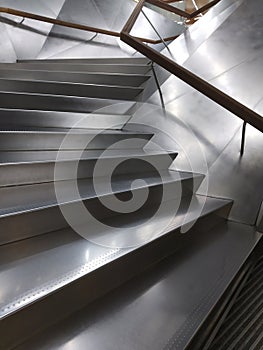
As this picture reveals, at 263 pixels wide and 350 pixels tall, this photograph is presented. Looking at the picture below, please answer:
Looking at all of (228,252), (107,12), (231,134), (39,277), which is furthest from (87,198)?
(107,12)

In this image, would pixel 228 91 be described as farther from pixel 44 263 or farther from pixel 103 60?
pixel 44 263

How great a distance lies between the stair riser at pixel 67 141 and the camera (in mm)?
1657

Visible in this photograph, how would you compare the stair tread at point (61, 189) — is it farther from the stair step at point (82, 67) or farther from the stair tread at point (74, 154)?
the stair step at point (82, 67)

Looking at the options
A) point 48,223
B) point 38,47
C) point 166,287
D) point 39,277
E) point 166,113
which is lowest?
point 166,287

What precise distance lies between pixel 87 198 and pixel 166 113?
1.68m

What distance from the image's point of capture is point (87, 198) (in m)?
1.47

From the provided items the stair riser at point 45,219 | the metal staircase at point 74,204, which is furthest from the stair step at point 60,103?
the stair riser at point 45,219

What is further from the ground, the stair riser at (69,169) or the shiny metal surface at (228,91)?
Result: the shiny metal surface at (228,91)

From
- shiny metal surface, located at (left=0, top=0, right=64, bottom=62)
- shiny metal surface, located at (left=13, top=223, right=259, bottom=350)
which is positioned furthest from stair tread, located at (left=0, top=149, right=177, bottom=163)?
shiny metal surface, located at (left=0, top=0, right=64, bottom=62)

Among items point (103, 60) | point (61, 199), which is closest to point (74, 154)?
point (61, 199)

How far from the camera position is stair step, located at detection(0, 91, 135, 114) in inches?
81.1

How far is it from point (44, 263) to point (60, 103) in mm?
1446

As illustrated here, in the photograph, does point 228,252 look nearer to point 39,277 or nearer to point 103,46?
point 39,277

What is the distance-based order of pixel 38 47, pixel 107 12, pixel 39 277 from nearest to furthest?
pixel 39 277, pixel 38 47, pixel 107 12
